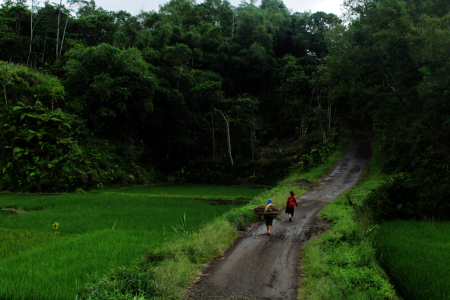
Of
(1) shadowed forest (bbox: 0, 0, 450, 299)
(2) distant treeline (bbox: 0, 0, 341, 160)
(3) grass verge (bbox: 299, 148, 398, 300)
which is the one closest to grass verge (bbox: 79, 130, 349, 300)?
(1) shadowed forest (bbox: 0, 0, 450, 299)

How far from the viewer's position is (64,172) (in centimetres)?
2144

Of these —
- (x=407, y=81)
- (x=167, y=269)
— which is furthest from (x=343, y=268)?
(x=407, y=81)

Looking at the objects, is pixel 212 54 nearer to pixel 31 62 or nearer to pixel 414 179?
pixel 31 62

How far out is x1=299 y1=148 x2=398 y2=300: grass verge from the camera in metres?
5.32

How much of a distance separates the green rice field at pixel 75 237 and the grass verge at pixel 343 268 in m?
3.36

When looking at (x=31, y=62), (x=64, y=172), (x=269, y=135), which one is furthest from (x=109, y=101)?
(x=269, y=135)

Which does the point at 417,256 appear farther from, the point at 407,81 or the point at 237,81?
the point at 237,81

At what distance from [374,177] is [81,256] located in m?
15.8

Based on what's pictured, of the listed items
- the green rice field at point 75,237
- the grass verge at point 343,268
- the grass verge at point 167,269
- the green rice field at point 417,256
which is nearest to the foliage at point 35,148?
the green rice field at point 75,237

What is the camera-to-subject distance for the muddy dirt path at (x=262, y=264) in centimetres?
566

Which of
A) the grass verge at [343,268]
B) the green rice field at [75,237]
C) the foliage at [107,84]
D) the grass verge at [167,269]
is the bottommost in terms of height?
the green rice field at [75,237]

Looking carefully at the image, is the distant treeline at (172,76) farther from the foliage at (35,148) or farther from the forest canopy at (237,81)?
the foliage at (35,148)

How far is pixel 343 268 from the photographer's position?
635 centimetres

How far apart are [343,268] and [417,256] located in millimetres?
2787
